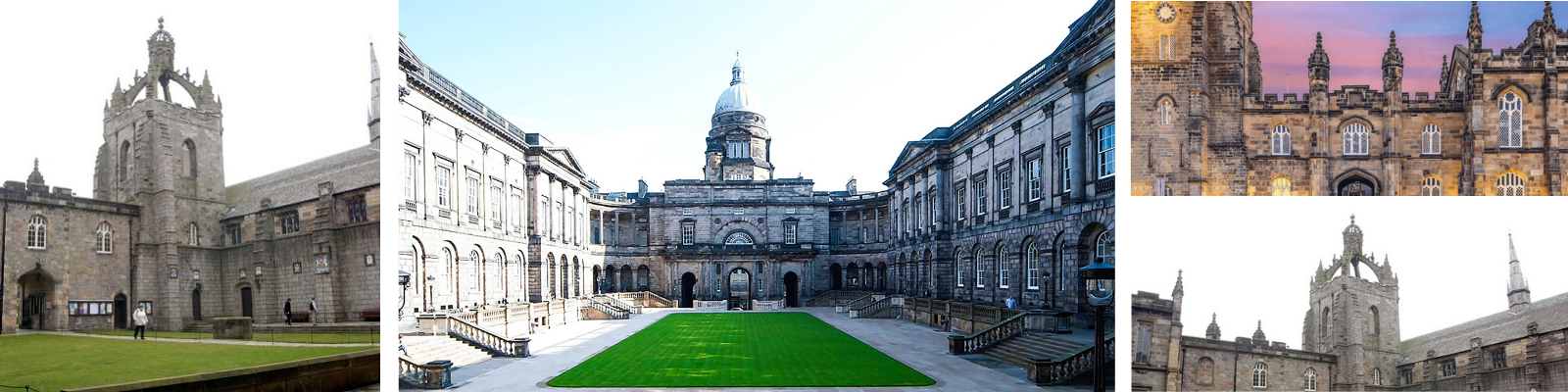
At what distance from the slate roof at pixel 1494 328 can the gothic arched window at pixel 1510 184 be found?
10.9 m

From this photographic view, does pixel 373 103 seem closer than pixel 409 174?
Yes

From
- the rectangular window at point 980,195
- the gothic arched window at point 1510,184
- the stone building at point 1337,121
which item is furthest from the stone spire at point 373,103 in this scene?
the gothic arched window at point 1510,184

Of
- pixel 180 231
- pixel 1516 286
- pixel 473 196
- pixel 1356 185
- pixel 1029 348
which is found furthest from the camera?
pixel 1356 185

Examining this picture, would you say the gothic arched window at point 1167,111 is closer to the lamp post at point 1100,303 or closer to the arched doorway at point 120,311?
the lamp post at point 1100,303

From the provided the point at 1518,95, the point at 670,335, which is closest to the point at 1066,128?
the point at 670,335

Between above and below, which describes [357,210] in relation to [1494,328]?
above

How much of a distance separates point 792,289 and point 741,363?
113 ft

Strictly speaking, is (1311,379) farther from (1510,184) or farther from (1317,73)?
(1317,73)

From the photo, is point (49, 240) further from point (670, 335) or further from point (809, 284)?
point (809, 284)

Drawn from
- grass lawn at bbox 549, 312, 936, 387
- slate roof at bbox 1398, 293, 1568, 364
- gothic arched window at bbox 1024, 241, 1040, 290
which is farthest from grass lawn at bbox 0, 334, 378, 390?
slate roof at bbox 1398, 293, 1568, 364

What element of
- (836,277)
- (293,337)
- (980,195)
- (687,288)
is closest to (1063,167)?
(980,195)

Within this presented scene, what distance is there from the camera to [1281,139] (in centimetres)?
2547

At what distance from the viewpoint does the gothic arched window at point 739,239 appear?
166 feet

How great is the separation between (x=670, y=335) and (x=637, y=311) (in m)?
17.3
